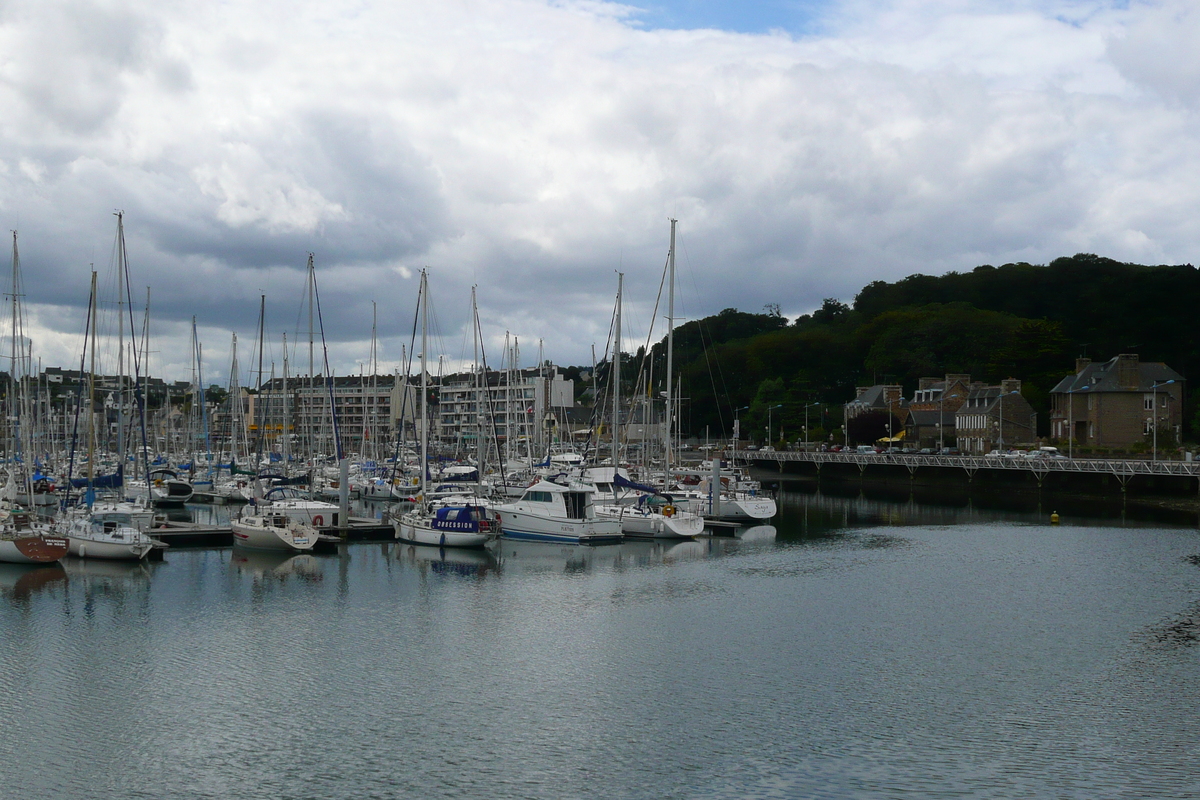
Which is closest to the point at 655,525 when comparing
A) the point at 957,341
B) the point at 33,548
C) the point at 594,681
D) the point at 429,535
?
the point at 429,535

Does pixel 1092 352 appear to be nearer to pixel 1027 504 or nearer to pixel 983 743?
pixel 1027 504

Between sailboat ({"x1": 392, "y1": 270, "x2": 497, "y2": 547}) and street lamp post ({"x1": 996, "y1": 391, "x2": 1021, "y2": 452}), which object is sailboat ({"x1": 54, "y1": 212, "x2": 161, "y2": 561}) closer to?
sailboat ({"x1": 392, "y1": 270, "x2": 497, "y2": 547})

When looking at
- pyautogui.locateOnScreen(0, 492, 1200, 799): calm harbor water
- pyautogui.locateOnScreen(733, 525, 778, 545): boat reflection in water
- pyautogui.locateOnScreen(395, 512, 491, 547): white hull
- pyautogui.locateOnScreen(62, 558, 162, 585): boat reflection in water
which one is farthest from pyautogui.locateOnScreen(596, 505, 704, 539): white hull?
pyautogui.locateOnScreen(62, 558, 162, 585): boat reflection in water

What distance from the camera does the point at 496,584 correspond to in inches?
1399

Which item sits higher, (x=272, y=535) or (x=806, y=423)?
(x=806, y=423)

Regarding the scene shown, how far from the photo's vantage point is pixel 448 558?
41438 mm

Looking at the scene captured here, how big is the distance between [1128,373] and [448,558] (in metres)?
77.5

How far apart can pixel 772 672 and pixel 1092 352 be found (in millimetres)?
123453

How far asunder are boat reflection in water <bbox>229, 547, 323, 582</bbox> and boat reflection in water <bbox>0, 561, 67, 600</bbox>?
5984mm

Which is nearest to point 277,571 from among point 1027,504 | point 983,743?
point 983,743

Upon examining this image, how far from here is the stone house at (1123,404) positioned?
303 feet

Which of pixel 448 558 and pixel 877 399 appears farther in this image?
pixel 877 399

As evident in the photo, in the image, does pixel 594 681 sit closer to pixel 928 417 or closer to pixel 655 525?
pixel 655 525

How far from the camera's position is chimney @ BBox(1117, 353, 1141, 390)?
306 ft
